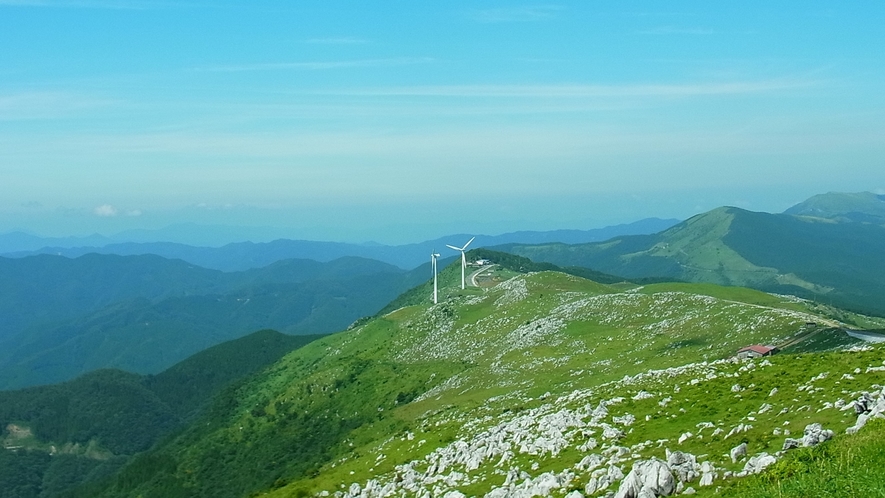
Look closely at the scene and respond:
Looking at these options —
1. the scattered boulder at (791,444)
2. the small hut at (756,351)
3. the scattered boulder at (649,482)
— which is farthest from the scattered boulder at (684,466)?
the small hut at (756,351)

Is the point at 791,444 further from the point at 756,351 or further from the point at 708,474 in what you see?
the point at 756,351

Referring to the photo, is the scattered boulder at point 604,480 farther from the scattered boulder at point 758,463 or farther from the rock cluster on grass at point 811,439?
the rock cluster on grass at point 811,439

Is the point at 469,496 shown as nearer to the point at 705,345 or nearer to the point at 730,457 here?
the point at 730,457

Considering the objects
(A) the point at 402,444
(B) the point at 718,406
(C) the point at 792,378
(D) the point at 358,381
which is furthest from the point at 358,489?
(D) the point at 358,381

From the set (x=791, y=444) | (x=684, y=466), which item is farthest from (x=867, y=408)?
(x=684, y=466)

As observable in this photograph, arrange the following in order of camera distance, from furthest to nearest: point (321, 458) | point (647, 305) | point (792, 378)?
point (647, 305) → point (321, 458) → point (792, 378)
